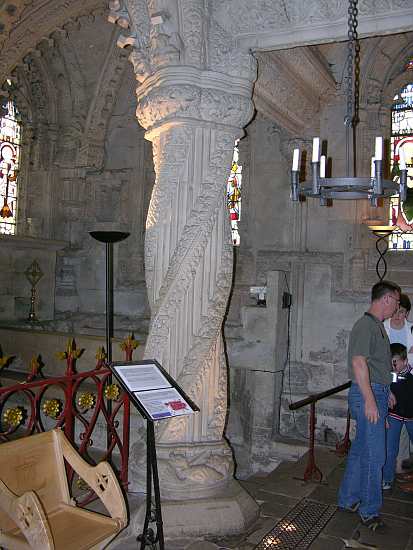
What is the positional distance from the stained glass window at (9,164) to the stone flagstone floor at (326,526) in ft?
18.5

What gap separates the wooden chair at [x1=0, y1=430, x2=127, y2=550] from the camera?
219 centimetres

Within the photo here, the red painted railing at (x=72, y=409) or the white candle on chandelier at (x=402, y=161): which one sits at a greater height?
the white candle on chandelier at (x=402, y=161)

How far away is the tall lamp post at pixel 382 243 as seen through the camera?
582cm

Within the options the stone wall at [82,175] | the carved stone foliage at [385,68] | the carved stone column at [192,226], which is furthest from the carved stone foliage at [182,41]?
the stone wall at [82,175]

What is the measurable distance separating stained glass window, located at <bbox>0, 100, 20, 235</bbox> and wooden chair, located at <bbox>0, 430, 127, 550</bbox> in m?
6.34

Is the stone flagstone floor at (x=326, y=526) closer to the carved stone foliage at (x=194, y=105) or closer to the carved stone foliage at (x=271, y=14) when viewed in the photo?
the carved stone foliage at (x=194, y=105)

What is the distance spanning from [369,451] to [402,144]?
4.09 m

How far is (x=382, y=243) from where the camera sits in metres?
6.10

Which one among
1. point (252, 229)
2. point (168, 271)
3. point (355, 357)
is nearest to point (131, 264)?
point (252, 229)

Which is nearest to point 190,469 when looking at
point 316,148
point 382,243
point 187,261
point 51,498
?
point 51,498

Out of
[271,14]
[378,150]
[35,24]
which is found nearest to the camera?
[378,150]

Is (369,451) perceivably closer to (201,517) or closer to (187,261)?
(201,517)

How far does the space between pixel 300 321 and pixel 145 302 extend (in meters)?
2.42

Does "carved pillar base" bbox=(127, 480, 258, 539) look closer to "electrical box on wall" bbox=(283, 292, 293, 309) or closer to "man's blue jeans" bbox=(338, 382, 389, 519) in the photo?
"man's blue jeans" bbox=(338, 382, 389, 519)
